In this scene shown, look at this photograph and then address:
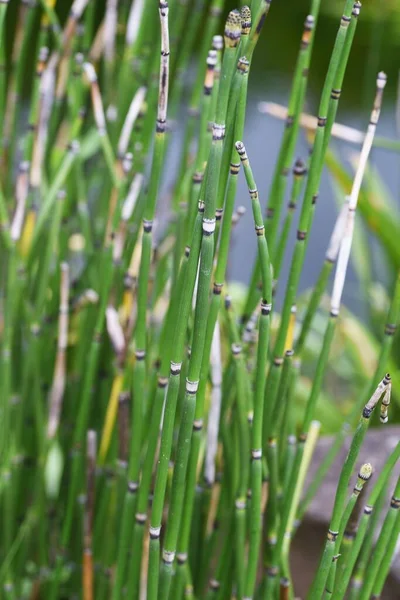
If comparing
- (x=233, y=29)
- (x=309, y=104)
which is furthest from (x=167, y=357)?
(x=309, y=104)

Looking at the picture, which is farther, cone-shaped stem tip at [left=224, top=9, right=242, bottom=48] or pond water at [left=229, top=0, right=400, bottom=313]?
pond water at [left=229, top=0, right=400, bottom=313]

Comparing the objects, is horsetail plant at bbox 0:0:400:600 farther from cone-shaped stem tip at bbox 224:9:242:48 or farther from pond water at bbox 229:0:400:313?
pond water at bbox 229:0:400:313

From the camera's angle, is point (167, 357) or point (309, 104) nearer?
point (167, 357)

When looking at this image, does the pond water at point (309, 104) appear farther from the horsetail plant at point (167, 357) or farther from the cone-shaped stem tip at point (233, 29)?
the cone-shaped stem tip at point (233, 29)

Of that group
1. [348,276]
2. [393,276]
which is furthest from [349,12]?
[348,276]

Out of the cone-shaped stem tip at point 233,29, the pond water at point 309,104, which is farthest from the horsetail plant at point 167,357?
the pond water at point 309,104

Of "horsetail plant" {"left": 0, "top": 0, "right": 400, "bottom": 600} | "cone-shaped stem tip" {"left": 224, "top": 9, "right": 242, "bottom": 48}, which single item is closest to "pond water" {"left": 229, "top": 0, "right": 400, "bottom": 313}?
"horsetail plant" {"left": 0, "top": 0, "right": 400, "bottom": 600}

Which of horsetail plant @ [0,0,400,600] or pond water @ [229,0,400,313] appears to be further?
pond water @ [229,0,400,313]

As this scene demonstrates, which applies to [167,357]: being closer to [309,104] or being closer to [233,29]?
[233,29]

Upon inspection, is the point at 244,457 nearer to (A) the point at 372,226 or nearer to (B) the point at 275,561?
(B) the point at 275,561

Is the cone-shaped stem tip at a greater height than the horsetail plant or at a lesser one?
greater

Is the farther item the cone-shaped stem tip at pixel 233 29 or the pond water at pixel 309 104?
the pond water at pixel 309 104
